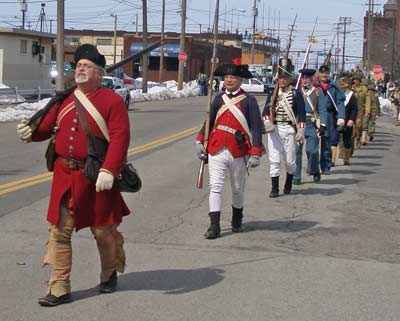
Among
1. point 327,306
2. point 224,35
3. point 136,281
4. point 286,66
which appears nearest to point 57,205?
point 136,281

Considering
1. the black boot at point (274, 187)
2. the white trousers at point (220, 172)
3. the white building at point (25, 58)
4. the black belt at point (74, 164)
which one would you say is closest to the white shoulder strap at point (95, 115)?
the black belt at point (74, 164)

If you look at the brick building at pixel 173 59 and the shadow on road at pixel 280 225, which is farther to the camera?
the brick building at pixel 173 59

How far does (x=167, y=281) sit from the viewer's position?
22.3 feet

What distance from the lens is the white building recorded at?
40500 millimetres

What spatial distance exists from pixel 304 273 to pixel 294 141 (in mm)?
4691

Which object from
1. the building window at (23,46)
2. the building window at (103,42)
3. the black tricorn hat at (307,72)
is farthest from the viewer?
the building window at (103,42)

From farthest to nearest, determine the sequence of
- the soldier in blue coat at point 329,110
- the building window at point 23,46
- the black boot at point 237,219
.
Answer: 1. the building window at point 23,46
2. the soldier in blue coat at point 329,110
3. the black boot at point 237,219

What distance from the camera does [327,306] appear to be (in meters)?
6.20

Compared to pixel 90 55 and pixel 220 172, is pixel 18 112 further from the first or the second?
pixel 90 55

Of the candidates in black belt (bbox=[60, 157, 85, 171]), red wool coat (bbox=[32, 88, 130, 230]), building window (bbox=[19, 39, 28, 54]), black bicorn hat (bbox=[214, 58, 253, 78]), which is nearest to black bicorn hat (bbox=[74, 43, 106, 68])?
red wool coat (bbox=[32, 88, 130, 230])

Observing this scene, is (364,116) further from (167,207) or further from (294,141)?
(167,207)

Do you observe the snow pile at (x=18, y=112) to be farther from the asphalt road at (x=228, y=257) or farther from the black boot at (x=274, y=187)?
the black boot at (x=274, y=187)

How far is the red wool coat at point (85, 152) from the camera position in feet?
19.2

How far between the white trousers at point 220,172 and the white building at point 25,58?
108 ft
